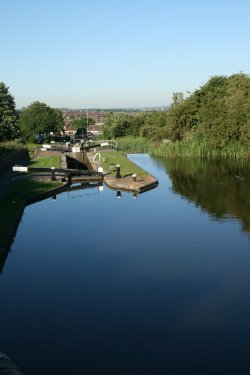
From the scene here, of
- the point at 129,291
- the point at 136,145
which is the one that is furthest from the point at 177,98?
the point at 129,291

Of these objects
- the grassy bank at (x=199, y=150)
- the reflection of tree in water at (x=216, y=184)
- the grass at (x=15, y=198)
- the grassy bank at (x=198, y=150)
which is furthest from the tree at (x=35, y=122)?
the grass at (x=15, y=198)

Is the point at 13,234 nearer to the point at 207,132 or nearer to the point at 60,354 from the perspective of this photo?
the point at 60,354

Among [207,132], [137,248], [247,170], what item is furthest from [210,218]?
[207,132]

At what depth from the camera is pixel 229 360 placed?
48.2ft

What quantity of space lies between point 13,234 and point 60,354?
15.2 meters

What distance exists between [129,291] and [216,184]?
32151 mm

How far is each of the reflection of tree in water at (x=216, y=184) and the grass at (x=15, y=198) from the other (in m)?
13.2

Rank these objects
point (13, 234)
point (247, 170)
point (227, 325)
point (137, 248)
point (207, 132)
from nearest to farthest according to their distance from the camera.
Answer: point (227, 325)
point (137, 248)
point (13, 234)
point (247, 170)
point (207, 132)

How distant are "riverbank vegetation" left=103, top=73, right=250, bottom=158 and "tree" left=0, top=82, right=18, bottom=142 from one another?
24.2 metres

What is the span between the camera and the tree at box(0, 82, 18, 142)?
84.4m

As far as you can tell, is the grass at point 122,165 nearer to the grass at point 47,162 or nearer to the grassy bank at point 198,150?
the grass at point 47,162

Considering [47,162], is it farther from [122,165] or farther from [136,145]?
[136,145]

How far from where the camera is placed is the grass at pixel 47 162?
60000 mm

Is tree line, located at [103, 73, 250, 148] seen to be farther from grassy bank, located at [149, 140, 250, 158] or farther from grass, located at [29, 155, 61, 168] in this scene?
grass, located at [29, 155, 61, 168]
